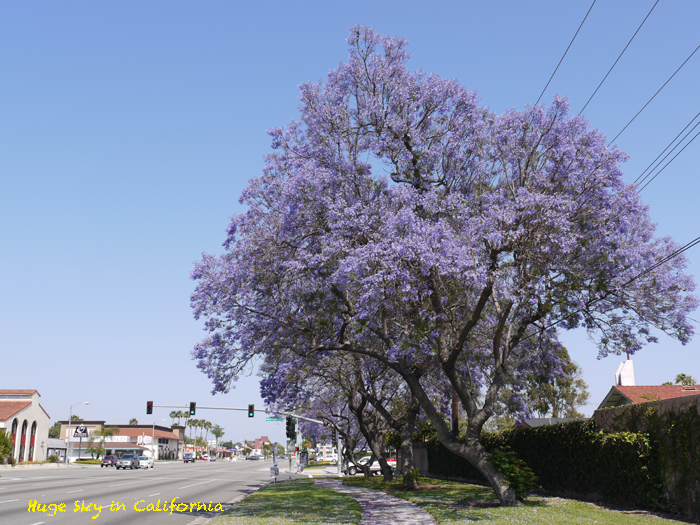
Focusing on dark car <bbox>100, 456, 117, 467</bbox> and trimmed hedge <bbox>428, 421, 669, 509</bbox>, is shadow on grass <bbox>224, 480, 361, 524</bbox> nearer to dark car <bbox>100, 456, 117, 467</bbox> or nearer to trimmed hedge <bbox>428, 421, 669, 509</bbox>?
trimmed hedge <bbox>428, 421, 669, 509</bbox>

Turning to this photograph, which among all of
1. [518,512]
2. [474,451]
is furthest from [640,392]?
[518,512]

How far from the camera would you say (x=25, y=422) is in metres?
76.2

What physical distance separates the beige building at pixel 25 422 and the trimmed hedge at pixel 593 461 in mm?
66259

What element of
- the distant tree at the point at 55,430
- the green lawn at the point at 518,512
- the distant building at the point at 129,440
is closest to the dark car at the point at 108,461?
the distant building at the point at 129,440

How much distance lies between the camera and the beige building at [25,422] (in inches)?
2864

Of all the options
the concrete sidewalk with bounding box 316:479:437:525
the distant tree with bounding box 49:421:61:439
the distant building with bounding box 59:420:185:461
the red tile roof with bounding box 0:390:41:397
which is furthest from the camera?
the distant tree with bounding box 49:421:61:439

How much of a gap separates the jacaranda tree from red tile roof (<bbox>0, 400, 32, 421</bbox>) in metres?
61.0

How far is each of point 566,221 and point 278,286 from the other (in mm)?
9801

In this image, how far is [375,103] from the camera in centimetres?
2062

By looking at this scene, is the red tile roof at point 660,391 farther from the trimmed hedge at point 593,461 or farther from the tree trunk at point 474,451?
the tree trunk at point 474,451

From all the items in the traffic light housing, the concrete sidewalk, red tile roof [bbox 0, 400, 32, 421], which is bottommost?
the concrete sidewalk

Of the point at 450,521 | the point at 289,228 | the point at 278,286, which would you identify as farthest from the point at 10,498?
the point at 450,521

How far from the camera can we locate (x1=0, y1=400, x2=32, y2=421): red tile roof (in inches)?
2795

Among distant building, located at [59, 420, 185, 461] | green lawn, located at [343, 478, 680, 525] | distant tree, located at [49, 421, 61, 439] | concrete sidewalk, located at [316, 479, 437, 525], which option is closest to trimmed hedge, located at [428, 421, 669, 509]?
green lawn, located at [343, 478, 680, 525]
